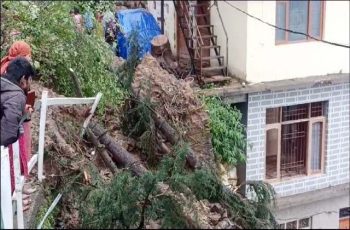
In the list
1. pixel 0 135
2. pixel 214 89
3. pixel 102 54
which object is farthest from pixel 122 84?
pixel 0 135

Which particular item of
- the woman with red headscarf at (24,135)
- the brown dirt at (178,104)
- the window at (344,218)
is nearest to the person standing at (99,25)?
the brown dirt at (178,104)

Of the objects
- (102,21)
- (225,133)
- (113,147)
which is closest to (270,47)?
(225,133)

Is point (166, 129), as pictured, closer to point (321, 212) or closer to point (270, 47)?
point (270, 47)

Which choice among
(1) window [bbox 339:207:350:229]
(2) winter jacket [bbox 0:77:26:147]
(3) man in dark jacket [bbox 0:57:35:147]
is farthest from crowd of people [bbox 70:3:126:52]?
(1) window [bbox 339:207:350:229]

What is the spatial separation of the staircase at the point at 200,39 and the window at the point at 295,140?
4.51 ft

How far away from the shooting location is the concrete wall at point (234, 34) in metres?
14.0

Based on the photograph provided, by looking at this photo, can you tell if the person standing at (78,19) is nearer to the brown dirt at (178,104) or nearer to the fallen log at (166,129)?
the brown dirt at (178,104)

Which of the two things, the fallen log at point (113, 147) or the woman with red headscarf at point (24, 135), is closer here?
the woman with red headscarf at point (24, 135)

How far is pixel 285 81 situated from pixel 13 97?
9155 millimetres

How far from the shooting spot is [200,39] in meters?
14.2

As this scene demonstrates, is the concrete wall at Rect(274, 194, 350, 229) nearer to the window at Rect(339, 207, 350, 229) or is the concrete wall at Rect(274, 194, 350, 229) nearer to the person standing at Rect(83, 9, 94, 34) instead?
the window at Rect(339, 207, 350, 229)

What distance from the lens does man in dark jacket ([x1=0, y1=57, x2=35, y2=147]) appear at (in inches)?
220

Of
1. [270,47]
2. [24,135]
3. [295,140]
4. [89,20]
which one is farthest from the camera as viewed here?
[295,140]

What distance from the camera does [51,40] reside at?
9625mm
